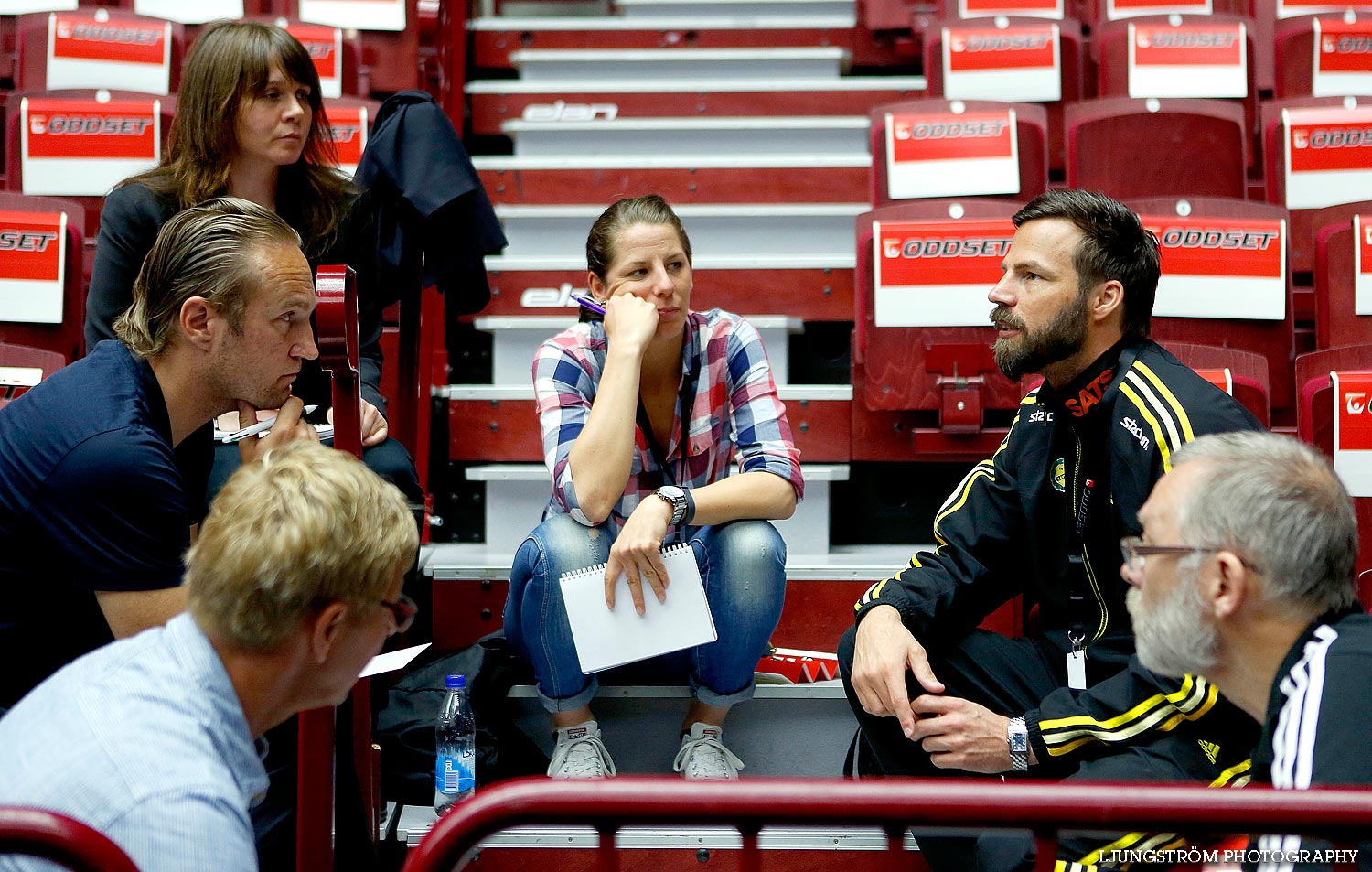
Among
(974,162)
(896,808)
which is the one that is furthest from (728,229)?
(896,808)

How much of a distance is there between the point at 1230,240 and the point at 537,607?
1653 millimetres

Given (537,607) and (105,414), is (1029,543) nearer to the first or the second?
(537,607)

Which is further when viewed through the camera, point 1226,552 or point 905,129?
point 905,129

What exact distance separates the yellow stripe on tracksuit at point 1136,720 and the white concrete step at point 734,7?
128 inches

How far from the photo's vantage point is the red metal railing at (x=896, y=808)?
846 millimetres

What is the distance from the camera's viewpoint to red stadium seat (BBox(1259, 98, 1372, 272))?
9.45 feet

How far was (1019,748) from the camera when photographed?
1619 millimetres

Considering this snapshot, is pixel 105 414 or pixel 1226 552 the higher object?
pixel 105 414

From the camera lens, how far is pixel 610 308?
200 centimetres

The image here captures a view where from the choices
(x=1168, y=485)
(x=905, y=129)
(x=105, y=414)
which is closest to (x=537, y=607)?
(x=105, y=414)

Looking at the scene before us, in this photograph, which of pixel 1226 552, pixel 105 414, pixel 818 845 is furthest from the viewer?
pixel 818 845

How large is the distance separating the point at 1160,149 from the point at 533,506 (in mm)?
1725

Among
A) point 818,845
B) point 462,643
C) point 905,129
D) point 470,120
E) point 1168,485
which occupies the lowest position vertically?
point 818,845

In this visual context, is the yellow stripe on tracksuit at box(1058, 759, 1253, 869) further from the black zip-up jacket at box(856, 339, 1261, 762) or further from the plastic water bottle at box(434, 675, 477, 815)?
the plastic water bottle at box(434, 675, 477, 815)
